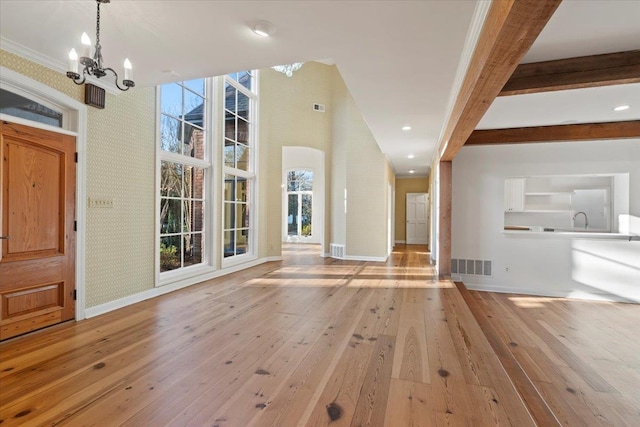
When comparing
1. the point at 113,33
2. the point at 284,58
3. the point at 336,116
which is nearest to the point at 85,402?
the point at 113,33

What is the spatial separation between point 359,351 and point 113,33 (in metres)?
3.27

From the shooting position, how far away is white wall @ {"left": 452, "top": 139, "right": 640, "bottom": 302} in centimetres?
524

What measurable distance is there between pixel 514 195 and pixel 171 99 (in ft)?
23.5

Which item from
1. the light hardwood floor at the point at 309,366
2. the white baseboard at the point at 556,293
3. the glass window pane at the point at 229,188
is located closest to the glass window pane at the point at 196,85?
the glass window pane at the point at 229,188

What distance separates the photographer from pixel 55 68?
10.2 ft

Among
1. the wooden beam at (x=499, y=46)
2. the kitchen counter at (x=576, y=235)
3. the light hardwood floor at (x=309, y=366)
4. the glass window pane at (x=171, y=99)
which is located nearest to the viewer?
the wooden beam at (x=499, y=46)

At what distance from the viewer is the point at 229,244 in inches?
246

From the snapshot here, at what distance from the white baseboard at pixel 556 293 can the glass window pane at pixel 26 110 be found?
6.61m

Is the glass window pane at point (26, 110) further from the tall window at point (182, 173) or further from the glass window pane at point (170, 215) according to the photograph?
the glass window pane at point (170, 215)

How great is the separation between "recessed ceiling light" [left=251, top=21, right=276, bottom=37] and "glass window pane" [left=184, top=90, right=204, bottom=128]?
10.5 feet

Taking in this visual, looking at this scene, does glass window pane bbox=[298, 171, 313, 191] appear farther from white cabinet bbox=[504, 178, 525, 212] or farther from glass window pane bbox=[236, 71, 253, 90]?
white cabinet bbox=[504, 178, 525, 212]

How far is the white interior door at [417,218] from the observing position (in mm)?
11516

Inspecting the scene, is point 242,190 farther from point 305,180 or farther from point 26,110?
point 305,180

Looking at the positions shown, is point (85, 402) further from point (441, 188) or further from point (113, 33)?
point (441, 188)
